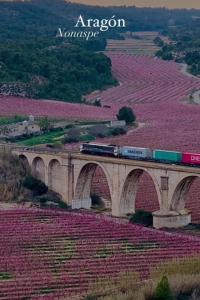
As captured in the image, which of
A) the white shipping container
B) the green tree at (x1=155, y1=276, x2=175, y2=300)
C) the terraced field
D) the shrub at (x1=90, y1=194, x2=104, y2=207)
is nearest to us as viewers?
the green tree at (x1=155, y1=276, x2=175, y2=300)

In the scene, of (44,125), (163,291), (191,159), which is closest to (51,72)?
(44,125)

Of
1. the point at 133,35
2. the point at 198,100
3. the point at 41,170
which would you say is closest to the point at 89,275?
the point at 41,170

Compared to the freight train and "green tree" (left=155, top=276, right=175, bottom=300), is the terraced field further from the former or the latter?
"green tree" (left=155, top=276, right=175, bottom=300)

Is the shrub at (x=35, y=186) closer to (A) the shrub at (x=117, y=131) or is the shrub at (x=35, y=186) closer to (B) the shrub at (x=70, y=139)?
(B) the shrub at (x=70, y=139)

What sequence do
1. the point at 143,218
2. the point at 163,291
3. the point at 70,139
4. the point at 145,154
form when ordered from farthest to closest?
the point at 70,139 < the point at 145,154 < the point at 143,218 < the point at 163,291

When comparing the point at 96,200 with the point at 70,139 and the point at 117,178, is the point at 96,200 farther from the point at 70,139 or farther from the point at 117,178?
the point at 70,139

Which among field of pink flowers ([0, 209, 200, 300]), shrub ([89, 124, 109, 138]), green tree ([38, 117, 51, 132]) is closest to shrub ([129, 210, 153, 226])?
field of pink flowers ([0, 209, 200, 300])
